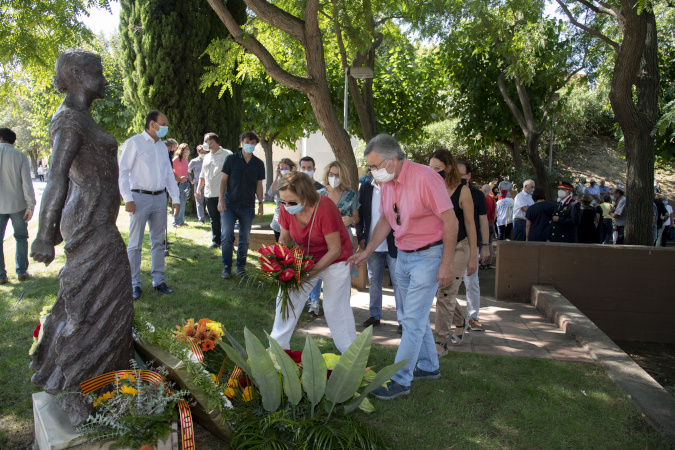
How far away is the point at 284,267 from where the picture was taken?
414cm

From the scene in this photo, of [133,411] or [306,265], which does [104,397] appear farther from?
[306,265]

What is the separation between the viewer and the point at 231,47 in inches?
360

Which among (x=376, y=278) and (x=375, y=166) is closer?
(x=375, y=166)

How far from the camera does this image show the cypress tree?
1387 cm

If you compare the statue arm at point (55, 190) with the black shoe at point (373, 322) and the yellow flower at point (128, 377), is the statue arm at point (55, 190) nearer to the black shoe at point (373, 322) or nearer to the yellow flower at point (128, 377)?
the yellow flower at point (128, 377)

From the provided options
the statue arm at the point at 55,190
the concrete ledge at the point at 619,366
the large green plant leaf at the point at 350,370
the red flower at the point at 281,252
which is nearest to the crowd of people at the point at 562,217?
the concrete ledge at the point at 619,366

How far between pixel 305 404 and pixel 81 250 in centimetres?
173

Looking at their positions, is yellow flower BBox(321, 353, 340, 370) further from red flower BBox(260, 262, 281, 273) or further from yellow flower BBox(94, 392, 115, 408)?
yellow flower BBox(94, 392, 115, 408)

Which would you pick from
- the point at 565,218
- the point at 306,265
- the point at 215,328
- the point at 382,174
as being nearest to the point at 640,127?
the point at 565,218

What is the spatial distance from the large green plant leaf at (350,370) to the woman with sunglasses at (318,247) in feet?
3.51

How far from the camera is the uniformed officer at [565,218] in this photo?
9.44 meters

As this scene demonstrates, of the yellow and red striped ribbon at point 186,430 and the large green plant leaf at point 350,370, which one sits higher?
the large green plant leaf at point 350,370

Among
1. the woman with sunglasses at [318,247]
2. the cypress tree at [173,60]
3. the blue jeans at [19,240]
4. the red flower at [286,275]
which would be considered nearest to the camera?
the red flower at [286,275]

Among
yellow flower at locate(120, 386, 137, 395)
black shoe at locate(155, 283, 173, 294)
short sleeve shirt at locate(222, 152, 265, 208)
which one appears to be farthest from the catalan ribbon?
short sleeve shirt at locate(222, 152, 265, 208)
